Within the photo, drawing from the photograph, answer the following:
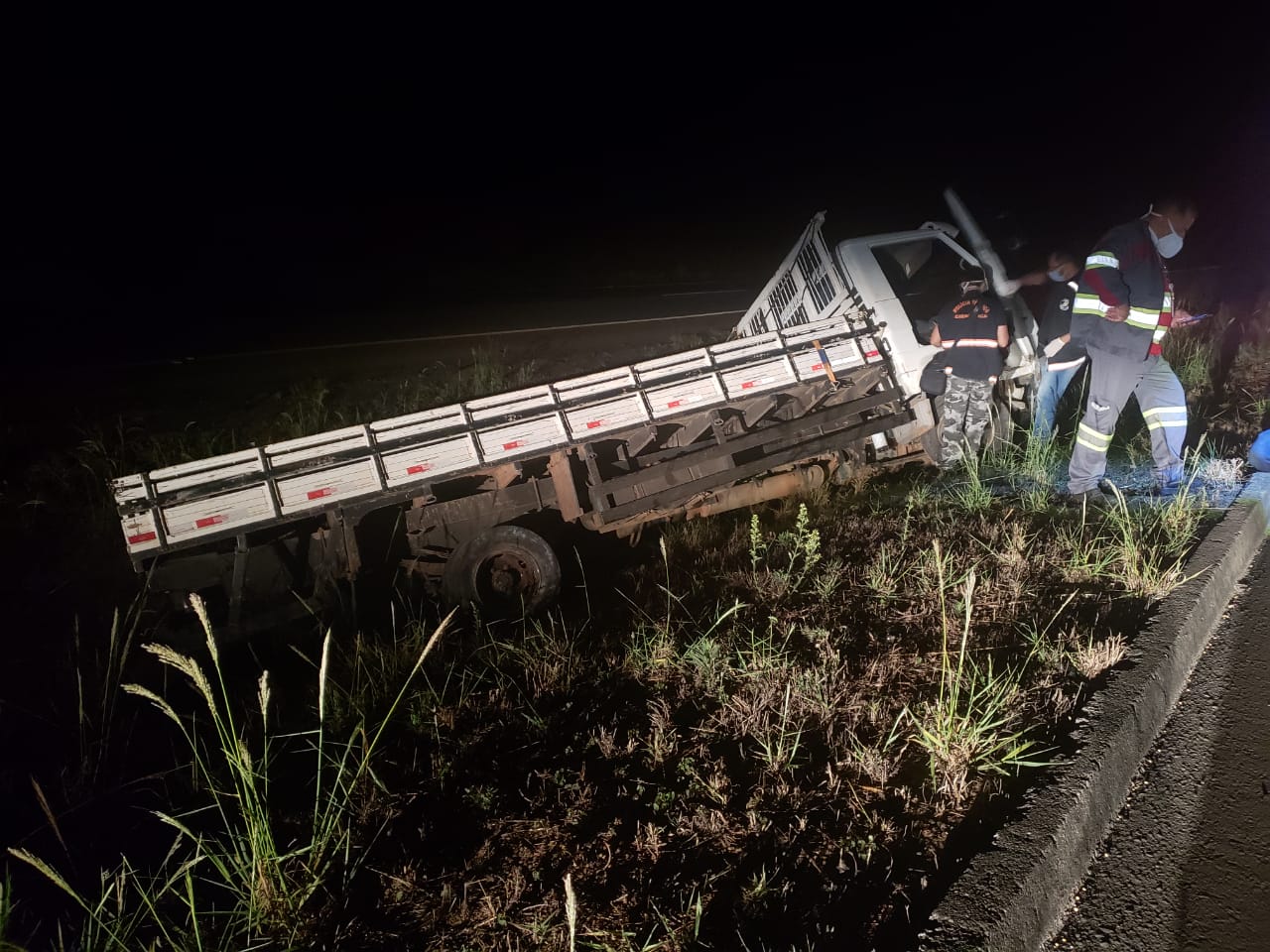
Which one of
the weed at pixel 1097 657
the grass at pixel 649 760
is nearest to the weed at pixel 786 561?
the grass at pixel 649 760

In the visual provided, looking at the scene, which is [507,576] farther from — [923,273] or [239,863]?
[923,273]

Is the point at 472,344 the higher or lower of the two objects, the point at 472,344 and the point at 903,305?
the higher

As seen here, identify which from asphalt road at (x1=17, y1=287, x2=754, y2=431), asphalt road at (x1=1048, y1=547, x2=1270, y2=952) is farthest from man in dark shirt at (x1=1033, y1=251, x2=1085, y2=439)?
asphalt road at (x1=17, y1=287, x2=754, y2=431)

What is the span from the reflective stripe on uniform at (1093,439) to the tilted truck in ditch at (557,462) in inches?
52.2

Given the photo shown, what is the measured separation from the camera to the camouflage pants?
5.77 m

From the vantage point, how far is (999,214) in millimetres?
6984

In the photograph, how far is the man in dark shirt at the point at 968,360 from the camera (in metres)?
5.52

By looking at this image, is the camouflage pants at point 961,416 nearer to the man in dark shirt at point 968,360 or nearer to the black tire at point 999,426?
the man in dark shirt at point 968,360

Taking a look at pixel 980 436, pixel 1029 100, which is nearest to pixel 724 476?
pixel 980 436

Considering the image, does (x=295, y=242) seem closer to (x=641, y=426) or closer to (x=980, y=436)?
(x=641, y=426)

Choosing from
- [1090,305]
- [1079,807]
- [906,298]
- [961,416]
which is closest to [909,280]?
[906,298]

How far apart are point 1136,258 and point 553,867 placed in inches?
204

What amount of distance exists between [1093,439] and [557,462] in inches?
154

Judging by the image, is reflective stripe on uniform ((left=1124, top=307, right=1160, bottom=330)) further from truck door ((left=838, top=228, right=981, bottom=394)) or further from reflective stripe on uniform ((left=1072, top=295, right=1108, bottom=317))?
truck door ((left=838, top=228, right=981, bottom=394))
